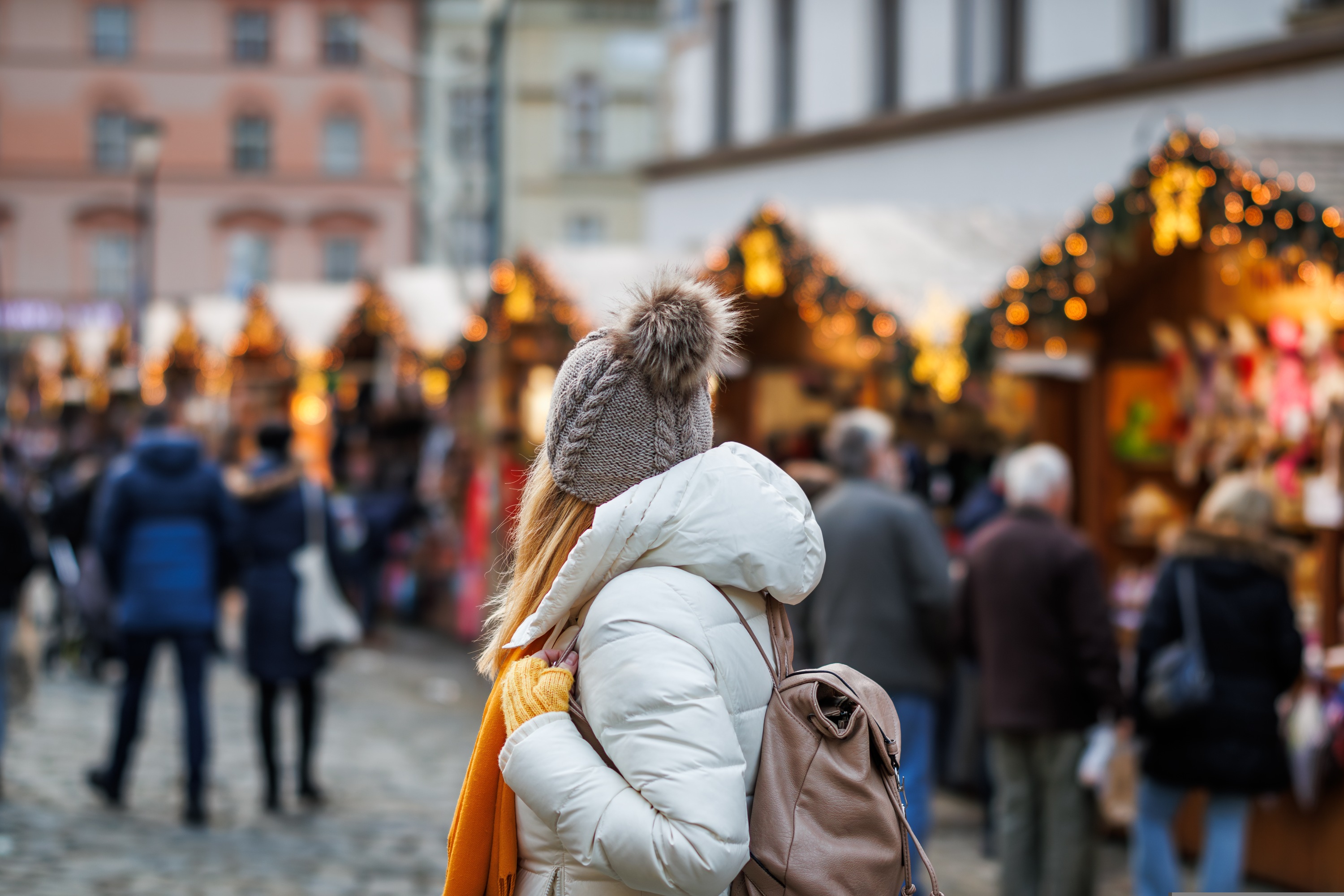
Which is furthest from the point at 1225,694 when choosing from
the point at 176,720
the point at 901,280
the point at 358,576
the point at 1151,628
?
the point at 358,576

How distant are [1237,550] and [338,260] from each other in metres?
45.5

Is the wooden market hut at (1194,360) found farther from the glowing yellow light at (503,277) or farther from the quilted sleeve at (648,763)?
the glowing yellow light at (503,277)

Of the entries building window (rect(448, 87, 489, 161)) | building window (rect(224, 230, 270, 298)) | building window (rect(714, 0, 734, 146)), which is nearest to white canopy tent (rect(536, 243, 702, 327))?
building window (rect(714, 0, 734, 146))

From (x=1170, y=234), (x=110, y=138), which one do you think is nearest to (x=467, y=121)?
(x=110, y=138)

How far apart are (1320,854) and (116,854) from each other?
5323mm

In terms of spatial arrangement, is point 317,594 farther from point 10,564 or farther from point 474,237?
point 474,237

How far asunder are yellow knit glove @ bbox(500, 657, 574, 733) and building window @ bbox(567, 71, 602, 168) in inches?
1504

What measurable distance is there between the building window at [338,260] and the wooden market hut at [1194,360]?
4151cm

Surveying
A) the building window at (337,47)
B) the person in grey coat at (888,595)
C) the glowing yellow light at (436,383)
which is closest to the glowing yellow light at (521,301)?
the glowing yellow light at (436,383)

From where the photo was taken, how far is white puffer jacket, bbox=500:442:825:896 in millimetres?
2307

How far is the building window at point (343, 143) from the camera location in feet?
160

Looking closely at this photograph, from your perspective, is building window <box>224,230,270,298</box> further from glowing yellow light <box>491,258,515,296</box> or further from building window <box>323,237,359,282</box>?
glowing yellow light <box>491,258,515,296</box>

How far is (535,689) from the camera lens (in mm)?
2471

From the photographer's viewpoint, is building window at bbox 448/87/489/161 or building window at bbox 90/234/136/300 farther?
building window at bbox 90/234/136/300
